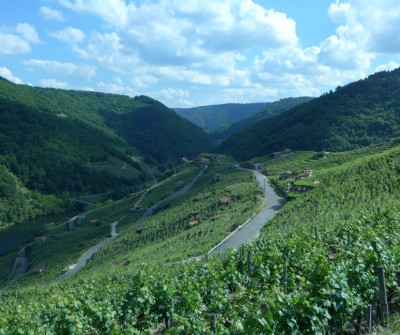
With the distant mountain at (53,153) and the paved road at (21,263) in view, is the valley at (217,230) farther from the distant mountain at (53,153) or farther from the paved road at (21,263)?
the distant mountain at (53,153)

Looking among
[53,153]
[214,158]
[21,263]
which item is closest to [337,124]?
[214,158]

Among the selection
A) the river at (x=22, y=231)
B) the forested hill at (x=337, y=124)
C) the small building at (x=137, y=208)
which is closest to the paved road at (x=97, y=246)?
the small building at (x=137, y=208)

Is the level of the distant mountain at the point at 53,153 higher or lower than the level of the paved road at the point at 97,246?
higher

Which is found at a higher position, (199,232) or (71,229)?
(199,232)

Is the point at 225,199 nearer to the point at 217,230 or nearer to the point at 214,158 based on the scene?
the point at 217,230

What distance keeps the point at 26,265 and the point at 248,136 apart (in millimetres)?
96760

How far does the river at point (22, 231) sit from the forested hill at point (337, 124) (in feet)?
215

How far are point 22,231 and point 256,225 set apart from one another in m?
69.8

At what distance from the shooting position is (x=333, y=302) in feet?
20.1

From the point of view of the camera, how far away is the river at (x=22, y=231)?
217 feet

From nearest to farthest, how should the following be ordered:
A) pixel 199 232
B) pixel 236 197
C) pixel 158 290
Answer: pixel 158 290
pixel 199 232
pixel 236 197

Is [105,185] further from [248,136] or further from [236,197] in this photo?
[236,197]

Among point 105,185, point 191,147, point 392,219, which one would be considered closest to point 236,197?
point 392,219

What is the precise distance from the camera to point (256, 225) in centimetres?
3136
